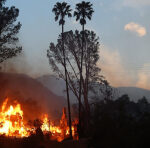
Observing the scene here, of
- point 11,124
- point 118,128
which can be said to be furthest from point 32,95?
point 118,128

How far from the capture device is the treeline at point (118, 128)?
36.7 feet

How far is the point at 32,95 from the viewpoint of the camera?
243 feet

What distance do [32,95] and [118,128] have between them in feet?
207

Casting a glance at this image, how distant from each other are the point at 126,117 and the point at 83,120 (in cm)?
2087

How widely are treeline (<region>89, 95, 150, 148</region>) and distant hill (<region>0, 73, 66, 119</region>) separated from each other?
3404 centimetres

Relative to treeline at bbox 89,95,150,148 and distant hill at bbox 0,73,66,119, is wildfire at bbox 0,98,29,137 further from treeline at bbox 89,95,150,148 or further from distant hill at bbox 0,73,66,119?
treeline at bbox 89,95,150,148

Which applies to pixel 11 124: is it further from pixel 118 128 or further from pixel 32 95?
pixel 32 95

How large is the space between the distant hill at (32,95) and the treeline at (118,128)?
34.0 m

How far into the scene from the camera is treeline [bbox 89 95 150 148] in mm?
11180

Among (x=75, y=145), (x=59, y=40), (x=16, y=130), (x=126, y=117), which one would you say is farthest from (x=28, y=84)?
(x=126, y=117)

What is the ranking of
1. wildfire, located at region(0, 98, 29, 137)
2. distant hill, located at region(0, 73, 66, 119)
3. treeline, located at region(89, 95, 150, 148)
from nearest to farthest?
1. treeline, located at region(89, 95, 150, 148)
2. wildfire, located at region(0, 98, 29, 137)
3. distant hill, located at region(0, 73, 66, 119)

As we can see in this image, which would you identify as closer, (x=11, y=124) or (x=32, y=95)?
(x=11, y=124)

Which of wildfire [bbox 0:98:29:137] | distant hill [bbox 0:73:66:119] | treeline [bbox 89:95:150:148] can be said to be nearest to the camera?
treeline [bbox 89:95:150:148]

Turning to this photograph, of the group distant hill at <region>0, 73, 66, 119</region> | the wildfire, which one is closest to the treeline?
the wildfire
